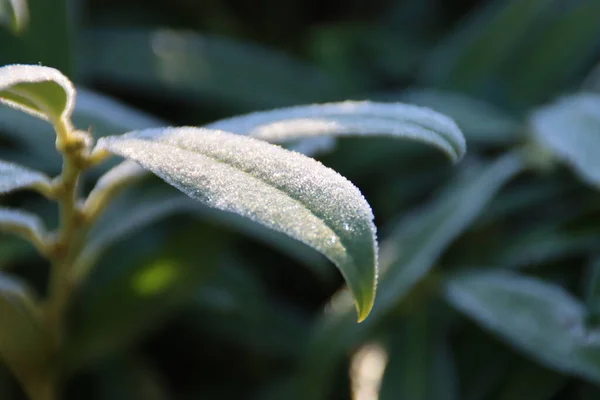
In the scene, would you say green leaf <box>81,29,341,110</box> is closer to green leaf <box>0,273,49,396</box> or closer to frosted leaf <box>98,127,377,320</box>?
green leaf <box>0,273,49,396</box>

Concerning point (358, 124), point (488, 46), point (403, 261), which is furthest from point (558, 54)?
point (358, 124)

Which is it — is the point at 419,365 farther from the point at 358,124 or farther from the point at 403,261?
the point at 358,124

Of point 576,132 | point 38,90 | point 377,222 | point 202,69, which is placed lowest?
point 377,222

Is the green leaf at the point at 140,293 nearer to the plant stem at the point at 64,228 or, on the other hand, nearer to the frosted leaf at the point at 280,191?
the plant stem at the point at 64,228

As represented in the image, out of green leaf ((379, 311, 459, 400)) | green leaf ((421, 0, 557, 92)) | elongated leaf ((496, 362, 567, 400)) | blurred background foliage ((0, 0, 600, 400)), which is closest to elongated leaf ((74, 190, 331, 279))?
blurred background foliage ((0, 0, 600, 400))

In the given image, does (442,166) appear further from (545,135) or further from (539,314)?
(539,314)
